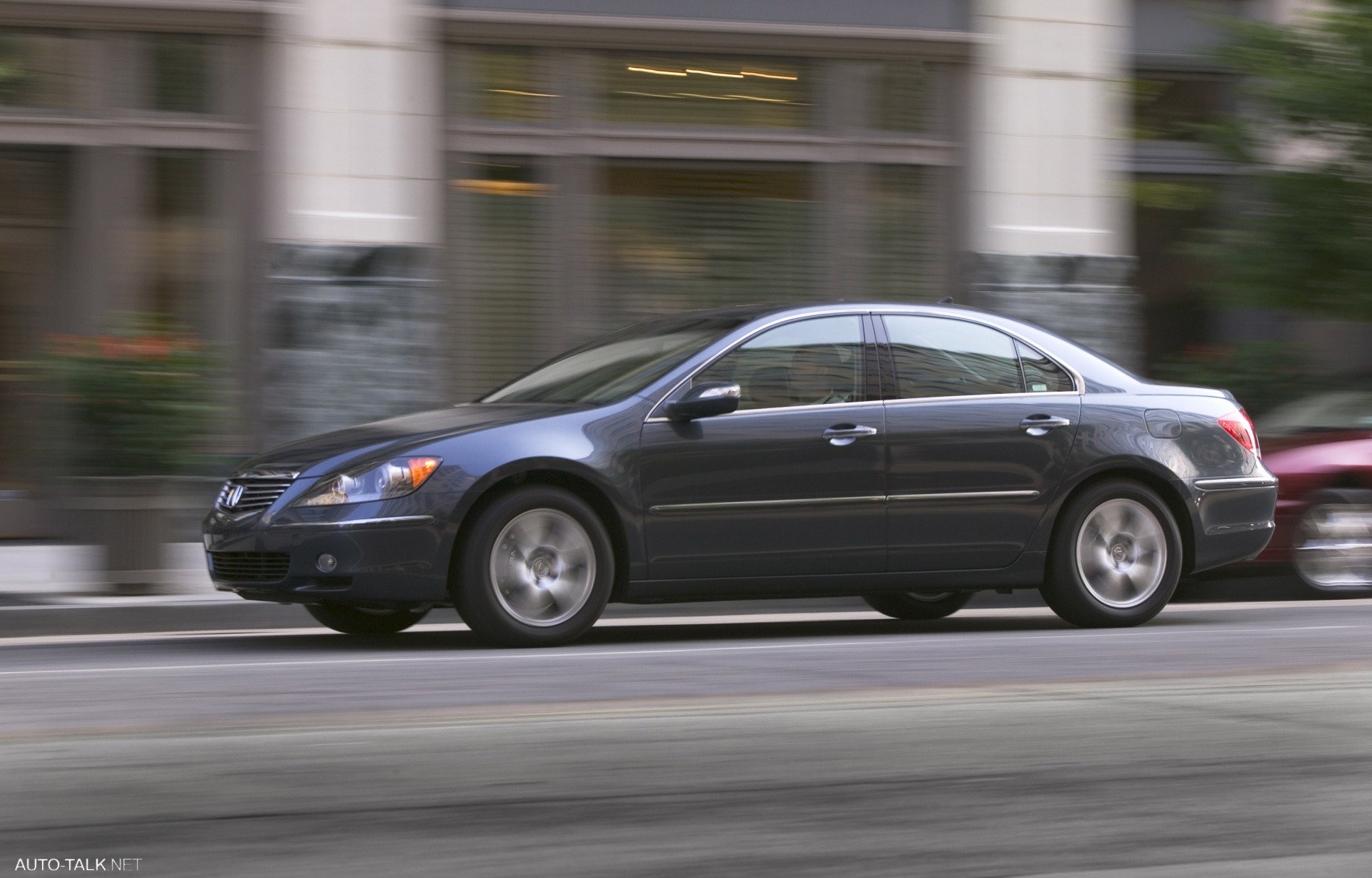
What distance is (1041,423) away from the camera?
8.59 metres

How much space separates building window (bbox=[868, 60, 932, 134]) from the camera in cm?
1480

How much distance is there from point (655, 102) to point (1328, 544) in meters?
5.92

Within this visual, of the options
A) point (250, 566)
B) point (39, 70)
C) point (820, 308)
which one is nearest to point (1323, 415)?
point (820, 308)

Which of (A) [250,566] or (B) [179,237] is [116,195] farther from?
(A) [250,566]

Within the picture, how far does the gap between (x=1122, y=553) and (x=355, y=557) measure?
138 inches

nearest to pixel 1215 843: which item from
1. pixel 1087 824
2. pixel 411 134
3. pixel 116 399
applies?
pixel 1087 824

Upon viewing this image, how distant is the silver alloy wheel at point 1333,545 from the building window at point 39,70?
8.44m

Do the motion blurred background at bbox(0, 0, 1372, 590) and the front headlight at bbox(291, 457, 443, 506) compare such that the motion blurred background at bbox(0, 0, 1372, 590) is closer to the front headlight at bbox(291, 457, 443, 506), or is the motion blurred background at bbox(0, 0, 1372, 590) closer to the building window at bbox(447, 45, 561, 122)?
the building window at bbox(447, 45, 561, 122)

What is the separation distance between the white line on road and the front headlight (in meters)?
0.62

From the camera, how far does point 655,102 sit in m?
14.4

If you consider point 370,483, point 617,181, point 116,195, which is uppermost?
point 617,181

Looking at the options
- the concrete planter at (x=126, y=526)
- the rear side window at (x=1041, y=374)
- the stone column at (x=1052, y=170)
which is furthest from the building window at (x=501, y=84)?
the rear side window at (x=1041, y=374)

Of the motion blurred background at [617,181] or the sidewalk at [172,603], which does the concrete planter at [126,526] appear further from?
the motion blurred background at [617,181]

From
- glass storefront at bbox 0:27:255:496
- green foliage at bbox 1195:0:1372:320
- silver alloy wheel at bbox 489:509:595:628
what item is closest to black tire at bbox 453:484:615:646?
silver alloy wheel at bbox 489:509:595:628
